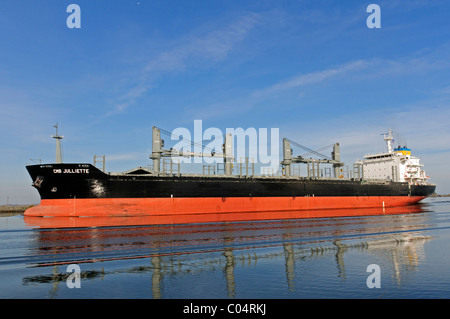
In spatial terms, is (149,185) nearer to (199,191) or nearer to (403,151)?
(199,191)

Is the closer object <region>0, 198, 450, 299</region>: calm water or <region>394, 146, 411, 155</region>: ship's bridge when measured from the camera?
<region>0, 198, 450, 299</region>: calm water

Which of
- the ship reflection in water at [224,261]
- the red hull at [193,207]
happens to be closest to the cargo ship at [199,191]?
the red hull at [193,207]

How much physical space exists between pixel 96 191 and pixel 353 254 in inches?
969

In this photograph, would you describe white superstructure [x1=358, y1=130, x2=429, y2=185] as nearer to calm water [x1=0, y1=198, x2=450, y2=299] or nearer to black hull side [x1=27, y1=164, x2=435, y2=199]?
black hull side [x1=27, y1=164, x2=435, y2=199]

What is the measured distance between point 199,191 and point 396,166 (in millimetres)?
37055

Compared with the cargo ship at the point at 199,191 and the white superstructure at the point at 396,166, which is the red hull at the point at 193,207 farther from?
the white superstructure at the point at 396,166

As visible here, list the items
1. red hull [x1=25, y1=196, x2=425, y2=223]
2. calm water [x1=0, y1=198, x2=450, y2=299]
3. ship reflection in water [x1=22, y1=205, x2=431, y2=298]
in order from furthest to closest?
1. red hull [x1=25, y1=196, x2=425, y2=223]
2. ship reflection in water [x1=22, y1=205, x2=431, y2=298]
3. calm water [x1=0, y1=198, x2=450, y2=299]

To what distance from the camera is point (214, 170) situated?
38.4 meters

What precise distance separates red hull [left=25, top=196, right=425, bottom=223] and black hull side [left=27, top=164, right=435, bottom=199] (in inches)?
20.1

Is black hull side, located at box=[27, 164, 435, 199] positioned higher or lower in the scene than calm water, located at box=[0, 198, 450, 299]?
higher

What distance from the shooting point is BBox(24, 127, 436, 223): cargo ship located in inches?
1182

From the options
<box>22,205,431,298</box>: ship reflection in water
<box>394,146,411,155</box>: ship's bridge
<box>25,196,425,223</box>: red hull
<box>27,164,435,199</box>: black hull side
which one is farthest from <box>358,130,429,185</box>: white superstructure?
<box>22,205,431,298</box>: ship reflection in water

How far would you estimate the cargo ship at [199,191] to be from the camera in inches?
1182
